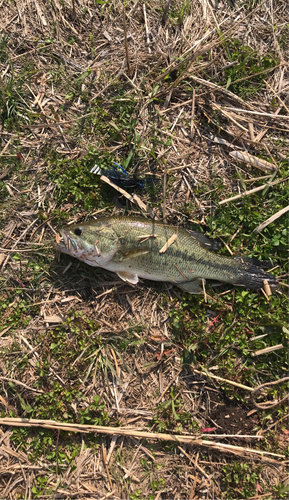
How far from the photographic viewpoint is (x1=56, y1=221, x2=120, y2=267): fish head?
3.74 m

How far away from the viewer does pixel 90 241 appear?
3744mm

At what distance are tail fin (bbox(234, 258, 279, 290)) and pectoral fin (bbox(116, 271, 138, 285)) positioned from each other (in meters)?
1.50

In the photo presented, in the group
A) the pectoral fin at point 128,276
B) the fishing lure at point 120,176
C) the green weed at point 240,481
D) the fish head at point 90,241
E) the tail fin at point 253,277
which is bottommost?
the green weed at point 240,481

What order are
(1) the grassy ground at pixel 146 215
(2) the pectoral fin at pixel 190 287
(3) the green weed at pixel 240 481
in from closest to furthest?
(3) the green weed at pixel 240 481
(1) the grassy ground at pixel 146 215
(2) the pectoral fin at pixel 190 287

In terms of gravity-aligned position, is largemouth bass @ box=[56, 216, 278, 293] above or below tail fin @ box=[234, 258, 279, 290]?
above

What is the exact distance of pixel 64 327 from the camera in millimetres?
4043

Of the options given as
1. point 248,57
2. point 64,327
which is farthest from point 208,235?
point 248,57

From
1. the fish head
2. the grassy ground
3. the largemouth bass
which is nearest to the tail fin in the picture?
the largemouth bass

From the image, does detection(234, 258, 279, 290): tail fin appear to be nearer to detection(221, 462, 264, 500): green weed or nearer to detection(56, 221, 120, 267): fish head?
detection(56, 221, 120, 267): fish head

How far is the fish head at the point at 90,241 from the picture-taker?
147 inches

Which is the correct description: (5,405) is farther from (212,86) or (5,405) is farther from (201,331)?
(212,86)

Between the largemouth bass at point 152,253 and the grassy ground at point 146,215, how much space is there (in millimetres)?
270

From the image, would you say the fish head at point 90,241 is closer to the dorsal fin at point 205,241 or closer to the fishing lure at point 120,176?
the fishing lure at point 120,176

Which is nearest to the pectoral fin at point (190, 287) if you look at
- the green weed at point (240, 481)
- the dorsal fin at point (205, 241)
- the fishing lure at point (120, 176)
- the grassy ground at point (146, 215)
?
the grassy ground at point (146, 215)
